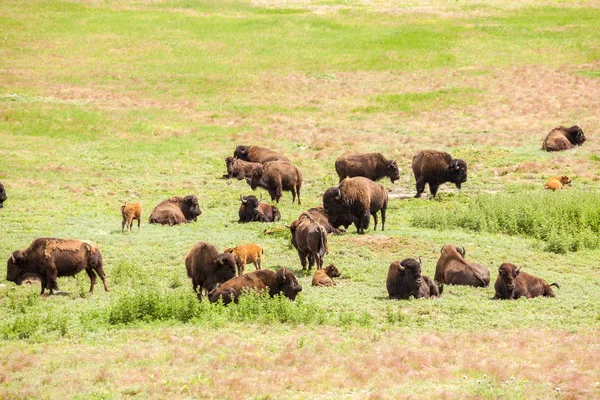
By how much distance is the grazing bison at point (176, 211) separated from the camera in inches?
1061

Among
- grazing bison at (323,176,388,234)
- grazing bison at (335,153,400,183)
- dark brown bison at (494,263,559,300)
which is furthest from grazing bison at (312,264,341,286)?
grazing bison at (335,153,400,183)

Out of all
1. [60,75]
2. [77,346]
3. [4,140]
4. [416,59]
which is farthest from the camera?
[416,59]

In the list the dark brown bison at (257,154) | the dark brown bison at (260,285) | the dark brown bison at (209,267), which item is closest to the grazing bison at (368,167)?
the dark brown bison at (257,154)

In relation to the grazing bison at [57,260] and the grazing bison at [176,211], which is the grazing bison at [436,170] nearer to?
the grazing bison at [176,211]

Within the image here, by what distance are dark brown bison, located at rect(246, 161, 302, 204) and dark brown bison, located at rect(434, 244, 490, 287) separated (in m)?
10.9

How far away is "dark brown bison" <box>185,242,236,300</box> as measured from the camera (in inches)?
718

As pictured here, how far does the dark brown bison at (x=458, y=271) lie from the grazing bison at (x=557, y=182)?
12318 millimetres

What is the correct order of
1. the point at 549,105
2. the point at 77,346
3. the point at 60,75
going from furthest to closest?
the point at 60,75, the point at 549,105, the point at 77,346

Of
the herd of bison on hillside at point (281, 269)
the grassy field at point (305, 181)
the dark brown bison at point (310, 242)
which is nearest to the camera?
the grassy field at point (305, 181)

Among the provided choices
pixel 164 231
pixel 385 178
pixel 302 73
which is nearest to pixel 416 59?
pixel 302 73

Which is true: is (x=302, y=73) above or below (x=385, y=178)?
above

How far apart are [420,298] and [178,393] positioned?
708 centimetres

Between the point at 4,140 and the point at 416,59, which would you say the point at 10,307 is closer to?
the point at 4,140

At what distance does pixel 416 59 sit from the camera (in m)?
60.9
